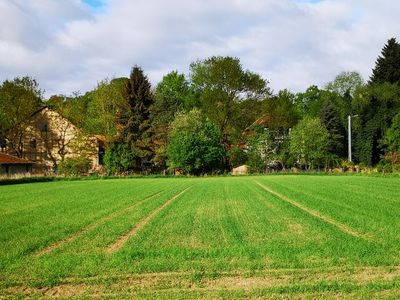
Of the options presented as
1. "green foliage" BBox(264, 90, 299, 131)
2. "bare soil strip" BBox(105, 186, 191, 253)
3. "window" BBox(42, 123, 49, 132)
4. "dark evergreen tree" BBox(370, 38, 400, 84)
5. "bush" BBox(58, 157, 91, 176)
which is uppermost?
"dark evergreen tree" BBox(370, 38, 400, 84)

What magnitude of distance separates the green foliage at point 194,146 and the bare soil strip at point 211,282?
170 feet

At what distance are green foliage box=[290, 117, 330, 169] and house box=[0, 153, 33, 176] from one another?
35827 millimetres

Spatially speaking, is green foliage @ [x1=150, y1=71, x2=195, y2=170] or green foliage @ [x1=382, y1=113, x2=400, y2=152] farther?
green foliage @ [x1=150, y1=71, x2=195, y2=170]

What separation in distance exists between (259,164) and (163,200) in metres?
43.7

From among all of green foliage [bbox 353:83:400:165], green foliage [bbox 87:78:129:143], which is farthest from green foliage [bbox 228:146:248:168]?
green foliage [bbox 353:83:400:165]

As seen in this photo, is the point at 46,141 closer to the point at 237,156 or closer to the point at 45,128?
the point at 45,128

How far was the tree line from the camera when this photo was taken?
62594 mm

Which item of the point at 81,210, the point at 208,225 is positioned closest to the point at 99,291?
the point at 208,225

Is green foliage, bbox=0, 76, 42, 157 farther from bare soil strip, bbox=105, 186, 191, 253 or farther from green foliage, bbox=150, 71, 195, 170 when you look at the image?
bare soil strip, bbox=105, 186, 191, 253

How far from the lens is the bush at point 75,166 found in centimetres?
6119

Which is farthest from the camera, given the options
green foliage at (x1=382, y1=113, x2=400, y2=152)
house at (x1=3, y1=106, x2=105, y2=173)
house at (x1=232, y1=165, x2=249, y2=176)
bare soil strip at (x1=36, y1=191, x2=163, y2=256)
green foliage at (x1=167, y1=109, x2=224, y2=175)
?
house at (x1=3, y1=106, x2=105, y2=173)

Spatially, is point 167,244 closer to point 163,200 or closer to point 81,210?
point 81,210

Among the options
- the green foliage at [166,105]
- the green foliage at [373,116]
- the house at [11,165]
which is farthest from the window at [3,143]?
the green foliage at [373,116]

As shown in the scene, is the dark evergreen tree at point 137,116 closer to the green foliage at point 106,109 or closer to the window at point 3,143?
the green foliage at point 106,109
